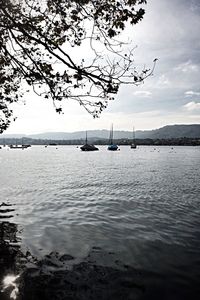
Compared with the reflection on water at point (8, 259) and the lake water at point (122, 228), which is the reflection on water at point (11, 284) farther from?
the lake water at point (122, 228)

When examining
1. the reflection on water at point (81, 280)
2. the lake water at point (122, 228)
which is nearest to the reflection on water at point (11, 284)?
the reflection on water at point (81, 280)

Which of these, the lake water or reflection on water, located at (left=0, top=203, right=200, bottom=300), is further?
the lake water

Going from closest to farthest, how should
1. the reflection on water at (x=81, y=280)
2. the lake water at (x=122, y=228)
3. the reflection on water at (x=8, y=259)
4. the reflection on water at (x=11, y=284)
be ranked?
the reflection on water at (x=11, y=284) < the reflection on water at (x=81, y=280) < the reflection on water at (x=8, y=259) < the lake water at (x=122, y=228)

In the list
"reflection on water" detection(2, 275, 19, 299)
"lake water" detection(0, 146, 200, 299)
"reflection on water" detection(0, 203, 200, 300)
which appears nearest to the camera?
"reflection on water" detection(2, 275, 19, 299)

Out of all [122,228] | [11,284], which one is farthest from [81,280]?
[122,228]

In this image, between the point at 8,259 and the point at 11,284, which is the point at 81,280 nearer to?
the point at 11,284

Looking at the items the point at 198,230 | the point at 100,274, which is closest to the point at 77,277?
the point at 100,274

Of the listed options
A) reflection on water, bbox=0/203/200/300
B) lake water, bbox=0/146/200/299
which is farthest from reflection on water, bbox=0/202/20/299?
lake water, bbox=0/146/200/299

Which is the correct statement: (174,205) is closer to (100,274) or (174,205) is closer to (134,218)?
(134,218)

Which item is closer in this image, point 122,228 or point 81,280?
point 81,280

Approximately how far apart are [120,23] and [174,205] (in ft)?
52.4

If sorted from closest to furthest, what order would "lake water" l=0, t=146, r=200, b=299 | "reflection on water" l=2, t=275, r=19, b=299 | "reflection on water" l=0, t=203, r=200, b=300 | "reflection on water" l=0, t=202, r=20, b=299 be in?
"reflection on water" l=2, t=275, r=19, b=299
"reflection on water" l=0, t=203, r=200, b=300
"reflection on water" l=0, t=202, r=20, b=299
"lake water" l=0, t=146, r=200, b=299

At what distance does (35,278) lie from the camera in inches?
340

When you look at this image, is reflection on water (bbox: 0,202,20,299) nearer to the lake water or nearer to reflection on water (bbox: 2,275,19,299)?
reflection on water (bbox: 2,275,19,299)
